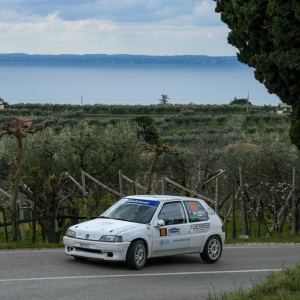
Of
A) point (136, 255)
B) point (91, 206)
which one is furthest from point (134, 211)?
point (91, 206)

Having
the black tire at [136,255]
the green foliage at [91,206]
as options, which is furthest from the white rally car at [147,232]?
the green foliage at [91,206]

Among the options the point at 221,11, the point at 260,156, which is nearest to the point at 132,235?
the point at 221,11

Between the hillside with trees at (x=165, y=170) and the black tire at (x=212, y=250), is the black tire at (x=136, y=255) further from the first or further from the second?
the hillside with trees at (x=165, y=170)

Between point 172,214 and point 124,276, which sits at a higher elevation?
→ point 172,214

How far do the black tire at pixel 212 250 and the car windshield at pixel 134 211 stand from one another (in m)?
1.67

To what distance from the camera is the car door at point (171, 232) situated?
46.9 feet

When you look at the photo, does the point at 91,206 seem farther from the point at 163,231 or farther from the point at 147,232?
the point at 147,232

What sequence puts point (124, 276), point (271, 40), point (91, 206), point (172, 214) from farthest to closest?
point (91, 206), point (271, 40), point (172, 214), point (124, 276)

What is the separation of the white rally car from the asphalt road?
0.32m

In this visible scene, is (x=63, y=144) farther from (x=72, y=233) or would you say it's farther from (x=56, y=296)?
(x=56, y=296)

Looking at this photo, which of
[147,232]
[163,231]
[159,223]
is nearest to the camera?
[147,232]

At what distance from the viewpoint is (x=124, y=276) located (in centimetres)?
1294

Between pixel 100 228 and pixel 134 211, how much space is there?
1.16 metres

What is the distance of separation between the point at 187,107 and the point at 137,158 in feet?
203
